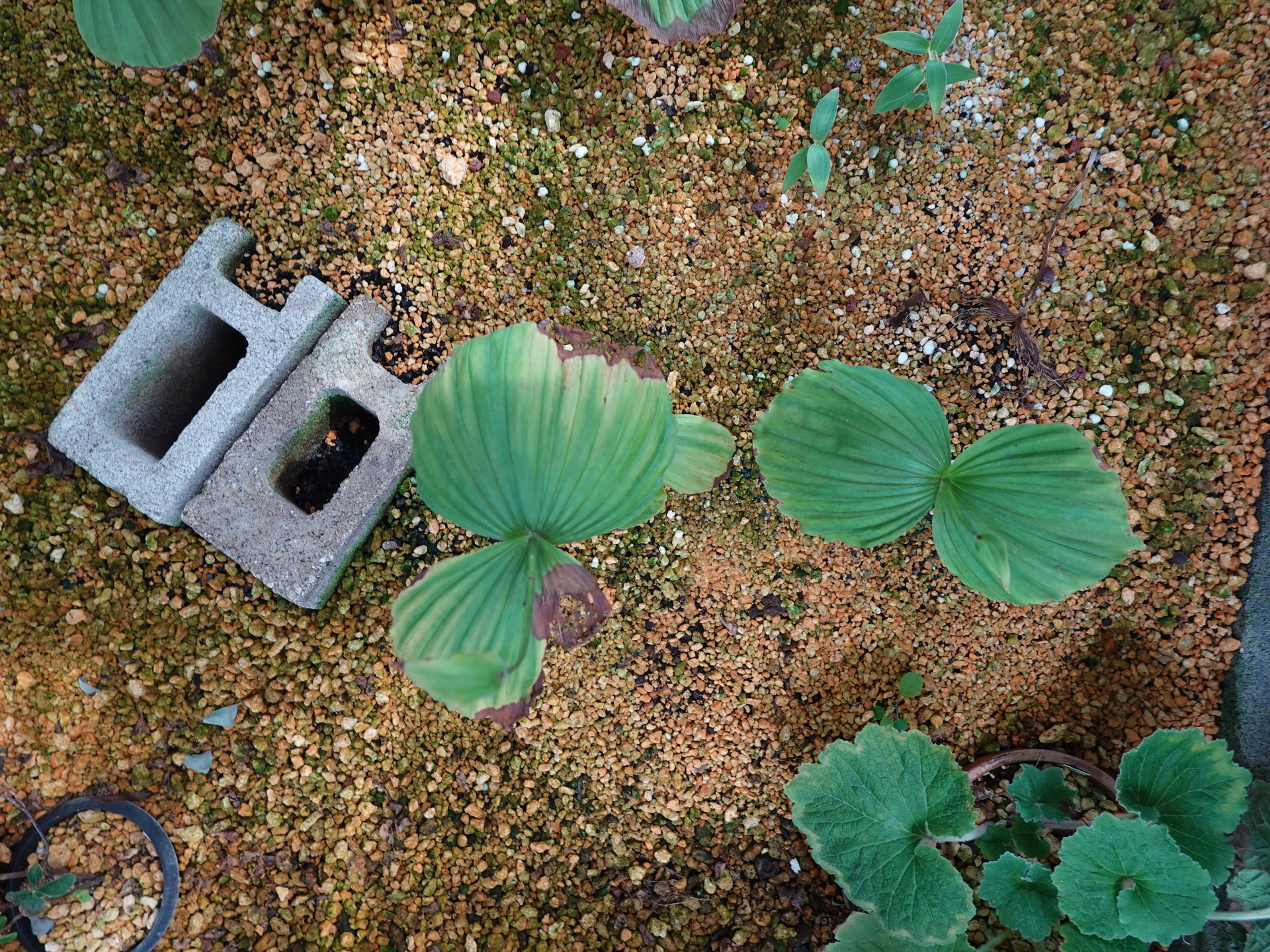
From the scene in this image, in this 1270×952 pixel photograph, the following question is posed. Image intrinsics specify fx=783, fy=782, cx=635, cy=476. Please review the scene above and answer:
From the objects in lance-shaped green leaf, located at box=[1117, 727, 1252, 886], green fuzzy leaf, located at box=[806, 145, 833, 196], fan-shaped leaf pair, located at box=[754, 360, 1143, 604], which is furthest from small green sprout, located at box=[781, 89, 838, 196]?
lance-shaped green leaf, located at box=[1117, 727, 1252, 886]

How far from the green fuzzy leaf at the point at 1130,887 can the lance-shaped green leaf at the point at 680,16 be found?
1284 millimetres

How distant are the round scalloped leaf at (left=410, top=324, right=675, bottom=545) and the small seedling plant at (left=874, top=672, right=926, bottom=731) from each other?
779mm

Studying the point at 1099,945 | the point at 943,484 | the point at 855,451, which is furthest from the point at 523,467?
the point at 1099,945

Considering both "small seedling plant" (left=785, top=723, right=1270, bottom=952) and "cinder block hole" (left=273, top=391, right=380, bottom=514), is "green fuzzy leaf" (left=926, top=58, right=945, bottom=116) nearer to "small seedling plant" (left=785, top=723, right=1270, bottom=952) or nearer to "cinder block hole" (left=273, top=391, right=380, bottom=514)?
"small seedling plant" (left=785, top=723, right=1270, bottom=952)

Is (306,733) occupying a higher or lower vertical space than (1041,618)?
lower

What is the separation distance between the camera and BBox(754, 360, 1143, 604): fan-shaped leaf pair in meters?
1.09

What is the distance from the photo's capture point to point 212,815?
147 centimetres

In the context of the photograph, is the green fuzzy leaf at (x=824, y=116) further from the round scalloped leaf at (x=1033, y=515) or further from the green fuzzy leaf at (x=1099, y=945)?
the green fuzzy leaf at (x=1099, y=945)

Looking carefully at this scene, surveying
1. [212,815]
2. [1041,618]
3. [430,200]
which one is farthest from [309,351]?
[1041,618]

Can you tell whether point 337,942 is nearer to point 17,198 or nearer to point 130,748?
point 130,748

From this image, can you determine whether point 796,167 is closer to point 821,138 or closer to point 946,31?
point 821,138

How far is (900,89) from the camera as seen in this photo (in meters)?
1.25

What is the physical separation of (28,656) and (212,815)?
1.52 feet

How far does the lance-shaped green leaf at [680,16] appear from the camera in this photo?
3.77 ft
